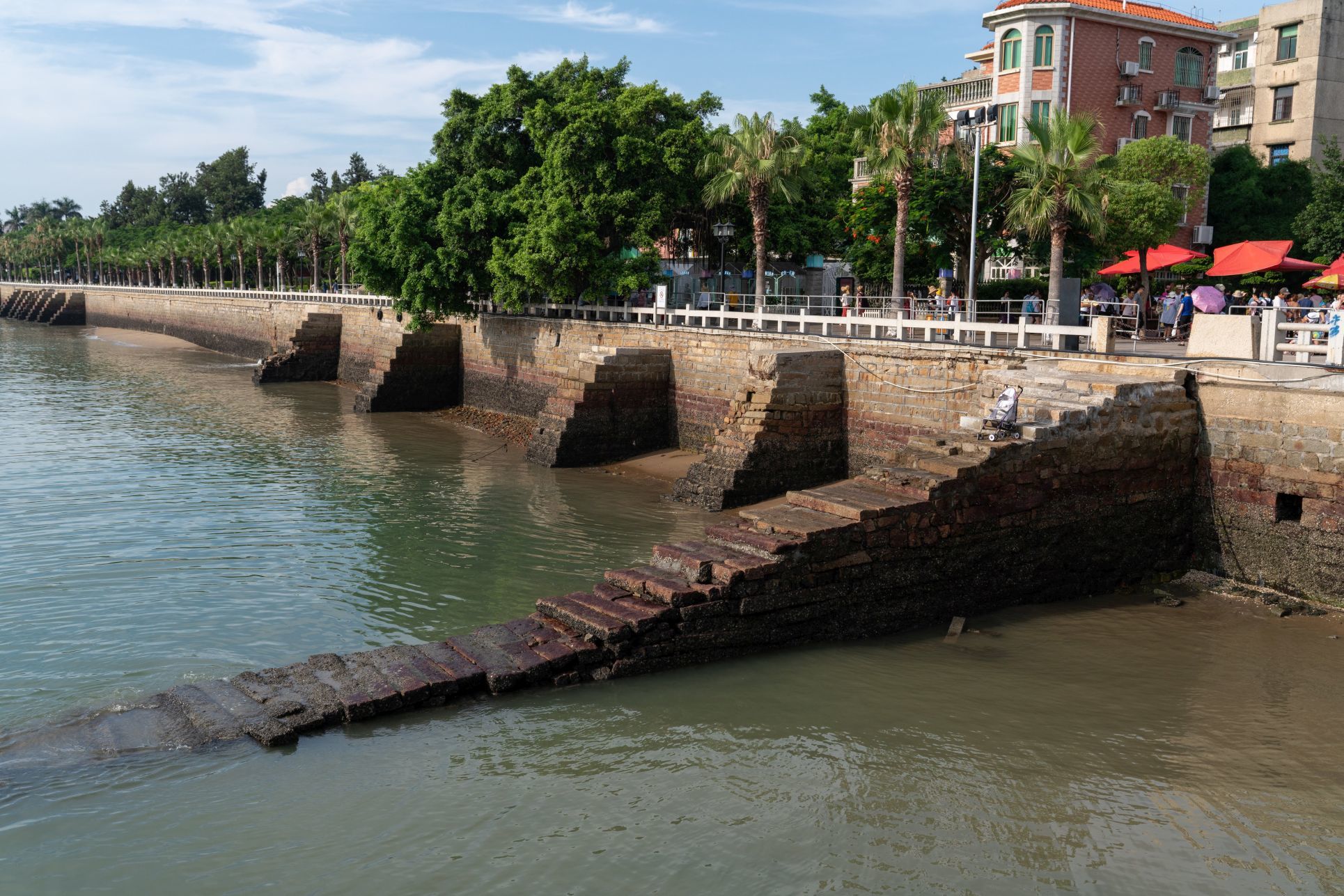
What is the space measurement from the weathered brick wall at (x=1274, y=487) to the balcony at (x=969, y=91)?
24376mm

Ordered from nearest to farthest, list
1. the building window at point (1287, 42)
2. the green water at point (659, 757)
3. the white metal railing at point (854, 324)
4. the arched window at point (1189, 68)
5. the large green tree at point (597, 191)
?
1. the green water at point (659, 757)
2. the white metal railing at point (854, 324)
3. the large green tree at point (597, 191)
4. the arched window at point (1189, 68)
5. the building window at point (1287, 42)

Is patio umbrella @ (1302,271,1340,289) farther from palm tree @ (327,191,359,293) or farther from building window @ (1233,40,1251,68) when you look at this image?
palm tree @ (327,191,359,293)

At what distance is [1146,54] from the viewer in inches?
1449

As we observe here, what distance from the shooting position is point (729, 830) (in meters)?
8.09

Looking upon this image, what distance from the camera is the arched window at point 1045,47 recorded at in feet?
113

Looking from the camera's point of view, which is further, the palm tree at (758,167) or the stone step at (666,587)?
the palm tree at (758,167)

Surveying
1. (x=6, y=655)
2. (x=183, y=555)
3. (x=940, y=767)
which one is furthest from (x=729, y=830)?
(x=183, y=555)

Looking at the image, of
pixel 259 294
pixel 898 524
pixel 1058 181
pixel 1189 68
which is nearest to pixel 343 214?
pixel 259 294

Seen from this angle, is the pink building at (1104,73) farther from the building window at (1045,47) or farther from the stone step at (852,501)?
the stone step at (852,501)

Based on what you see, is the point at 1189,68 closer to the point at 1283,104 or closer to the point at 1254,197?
the point at 1254,197

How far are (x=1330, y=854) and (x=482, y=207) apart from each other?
2716cm

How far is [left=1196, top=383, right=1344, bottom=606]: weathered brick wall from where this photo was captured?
520 inches

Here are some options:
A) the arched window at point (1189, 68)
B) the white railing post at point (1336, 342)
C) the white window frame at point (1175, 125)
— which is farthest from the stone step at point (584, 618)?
the arched window at point (1189, 68)

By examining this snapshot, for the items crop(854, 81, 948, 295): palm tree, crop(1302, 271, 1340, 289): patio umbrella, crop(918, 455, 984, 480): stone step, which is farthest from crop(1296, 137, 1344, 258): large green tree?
crop(918, 455, 984, 480): stone step
